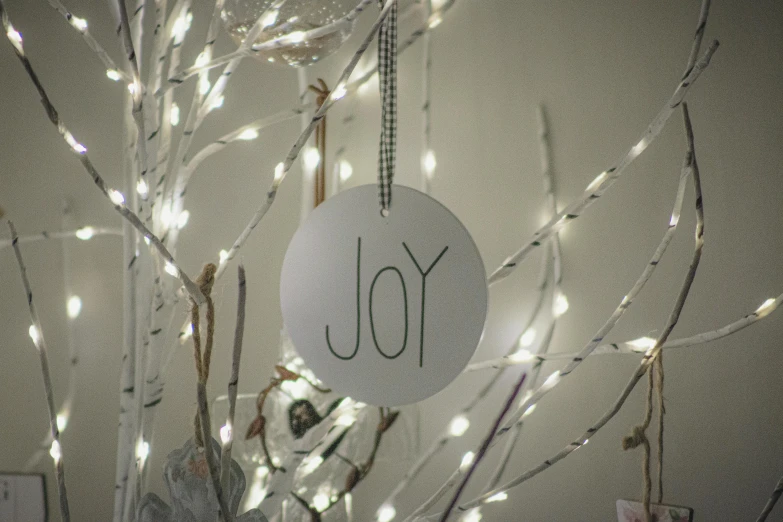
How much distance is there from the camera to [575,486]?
0.88 m

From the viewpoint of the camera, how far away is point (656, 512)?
2.25 ft

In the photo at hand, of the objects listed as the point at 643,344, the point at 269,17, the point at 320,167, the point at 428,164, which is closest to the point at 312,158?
the point at 320,167

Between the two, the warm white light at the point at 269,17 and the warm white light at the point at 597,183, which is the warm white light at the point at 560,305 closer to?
the warm white light at the point at 597,183

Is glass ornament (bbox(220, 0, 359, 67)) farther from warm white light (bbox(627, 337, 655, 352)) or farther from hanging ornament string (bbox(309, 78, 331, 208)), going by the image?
warm white light (bbox(627, 337, 655, 352))

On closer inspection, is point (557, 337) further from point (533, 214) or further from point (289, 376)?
point (289, 376)

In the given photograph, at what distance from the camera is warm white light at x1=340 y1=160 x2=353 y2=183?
0.96 metres

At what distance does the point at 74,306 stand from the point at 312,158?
46cm

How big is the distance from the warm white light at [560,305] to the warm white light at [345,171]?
345mm

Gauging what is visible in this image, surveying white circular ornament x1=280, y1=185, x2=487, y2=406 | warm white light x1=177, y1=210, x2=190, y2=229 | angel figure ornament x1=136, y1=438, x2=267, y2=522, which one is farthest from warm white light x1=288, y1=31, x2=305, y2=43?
angel figure ornament x1=136, y1=438, x2=267, y2=522

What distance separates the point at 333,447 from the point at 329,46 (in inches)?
18.2

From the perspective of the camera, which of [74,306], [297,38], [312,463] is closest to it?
[297,38]

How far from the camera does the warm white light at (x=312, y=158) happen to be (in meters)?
0.95

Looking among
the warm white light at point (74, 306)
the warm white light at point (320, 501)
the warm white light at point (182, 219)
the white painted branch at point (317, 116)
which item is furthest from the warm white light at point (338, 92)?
the warm white light at point (74, 306)

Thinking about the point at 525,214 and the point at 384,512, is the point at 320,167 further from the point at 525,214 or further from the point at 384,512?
the point at 384,512
